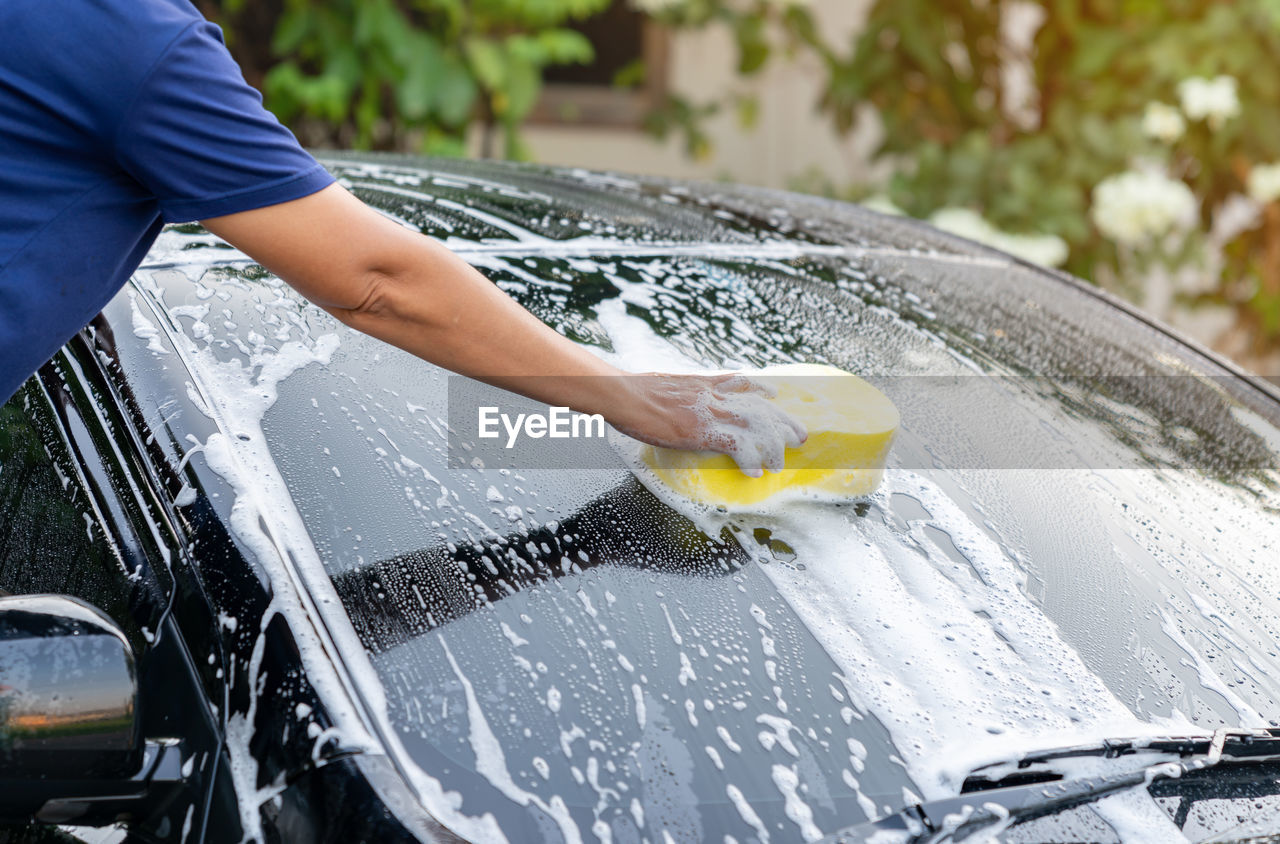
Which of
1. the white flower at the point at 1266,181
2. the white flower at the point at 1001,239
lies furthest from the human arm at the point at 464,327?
the white flower at the point at 1266,181

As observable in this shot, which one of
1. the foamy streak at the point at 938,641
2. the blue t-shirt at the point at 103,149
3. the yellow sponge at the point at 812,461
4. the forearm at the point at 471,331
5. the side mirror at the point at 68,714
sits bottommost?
the side mirror at the point at 68,714

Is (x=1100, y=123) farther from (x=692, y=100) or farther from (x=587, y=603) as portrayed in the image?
(x=587, y=603)

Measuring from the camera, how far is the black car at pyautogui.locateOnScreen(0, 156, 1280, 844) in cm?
88

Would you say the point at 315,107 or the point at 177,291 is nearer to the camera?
the point at 177,291

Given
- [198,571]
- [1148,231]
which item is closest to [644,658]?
[198,571]

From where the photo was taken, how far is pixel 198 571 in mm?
986

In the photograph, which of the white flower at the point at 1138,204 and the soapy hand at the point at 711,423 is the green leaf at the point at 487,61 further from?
the soapy hand at the point at 711,423

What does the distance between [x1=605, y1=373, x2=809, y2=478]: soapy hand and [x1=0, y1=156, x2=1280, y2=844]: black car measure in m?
0.06

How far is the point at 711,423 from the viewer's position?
1194mm

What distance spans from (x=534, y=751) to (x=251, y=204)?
54 cm

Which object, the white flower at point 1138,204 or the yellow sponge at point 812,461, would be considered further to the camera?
the white flower at point 1138,204

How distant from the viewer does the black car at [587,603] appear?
877 millimetres

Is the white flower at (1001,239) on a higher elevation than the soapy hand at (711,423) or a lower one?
lower

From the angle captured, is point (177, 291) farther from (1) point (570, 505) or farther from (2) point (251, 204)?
A: (1) point (570, 505)
